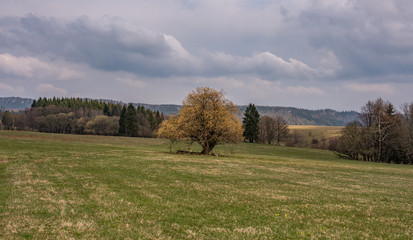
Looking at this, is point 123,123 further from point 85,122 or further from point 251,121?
point 251,121

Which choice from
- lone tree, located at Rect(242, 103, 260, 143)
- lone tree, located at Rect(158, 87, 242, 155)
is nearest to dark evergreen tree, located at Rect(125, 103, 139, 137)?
lone tree, located at Rect(242, 103, 260, 143)

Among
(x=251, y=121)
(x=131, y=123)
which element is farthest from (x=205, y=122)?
(x=131, y=123)

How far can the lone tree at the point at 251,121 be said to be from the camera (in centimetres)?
10444

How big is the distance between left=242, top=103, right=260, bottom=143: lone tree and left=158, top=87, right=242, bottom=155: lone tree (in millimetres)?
63599

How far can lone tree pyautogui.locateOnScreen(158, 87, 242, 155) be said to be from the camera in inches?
1569

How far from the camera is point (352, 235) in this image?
29.7 ft

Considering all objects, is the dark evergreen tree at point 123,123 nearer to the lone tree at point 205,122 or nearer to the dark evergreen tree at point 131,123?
the dark evergreen tree at point 131,123

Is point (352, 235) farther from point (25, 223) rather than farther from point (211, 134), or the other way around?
point (211, 134)

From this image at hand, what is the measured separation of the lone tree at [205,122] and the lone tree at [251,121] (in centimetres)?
Result: 6360

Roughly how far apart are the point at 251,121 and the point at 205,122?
6781 cm

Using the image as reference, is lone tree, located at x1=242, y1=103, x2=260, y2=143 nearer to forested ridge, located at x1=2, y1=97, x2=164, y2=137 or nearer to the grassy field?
forested ridge, located at x1=2, y1=97, x2=164, y2=137

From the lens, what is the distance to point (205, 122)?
131 ft

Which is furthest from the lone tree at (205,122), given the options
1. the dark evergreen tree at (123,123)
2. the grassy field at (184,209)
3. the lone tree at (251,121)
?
the dark evergreen tree at (123,123)

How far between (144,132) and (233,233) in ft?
394
